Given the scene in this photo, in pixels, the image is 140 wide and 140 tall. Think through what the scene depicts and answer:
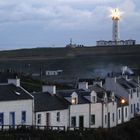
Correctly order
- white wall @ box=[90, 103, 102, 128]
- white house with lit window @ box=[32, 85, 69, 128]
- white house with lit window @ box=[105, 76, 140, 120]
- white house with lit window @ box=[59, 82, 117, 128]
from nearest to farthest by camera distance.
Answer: white house with lit window @ box=[32, 85, 69, 128], white house with lit window @ box=[59, 82, 117, 128], white wall @ box=[90, 103, 102, 128], white house with lit window @ box=[105, 76, 140, 120]

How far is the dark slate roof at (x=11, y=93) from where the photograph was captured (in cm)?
5700

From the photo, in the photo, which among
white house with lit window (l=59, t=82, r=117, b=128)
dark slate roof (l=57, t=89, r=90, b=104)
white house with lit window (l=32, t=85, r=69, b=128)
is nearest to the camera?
white house with lit window (l=32, t=85, r=69, b=128)

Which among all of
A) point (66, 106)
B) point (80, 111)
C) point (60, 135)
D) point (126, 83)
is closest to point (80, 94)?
point (80, 111)

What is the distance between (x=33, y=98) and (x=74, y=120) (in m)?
5.84

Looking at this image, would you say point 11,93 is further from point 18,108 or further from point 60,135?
point 60,135

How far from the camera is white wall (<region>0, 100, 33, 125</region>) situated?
183 feet

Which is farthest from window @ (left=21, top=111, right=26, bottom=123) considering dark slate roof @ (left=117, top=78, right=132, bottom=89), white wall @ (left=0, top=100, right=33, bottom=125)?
dark slate roof @ (left=117, top=78, right=132, bottom=89)

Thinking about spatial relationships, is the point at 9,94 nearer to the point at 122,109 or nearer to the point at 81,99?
the point at 81,99

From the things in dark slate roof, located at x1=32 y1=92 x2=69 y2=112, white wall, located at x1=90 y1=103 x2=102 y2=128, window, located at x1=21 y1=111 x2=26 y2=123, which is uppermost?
dark slate roof, located at x1=32 y1=92 x2=69 y2=112

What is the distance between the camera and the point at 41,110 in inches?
2330

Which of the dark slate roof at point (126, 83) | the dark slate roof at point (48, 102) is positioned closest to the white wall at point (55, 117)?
the dark slate roof at point (48, 102)

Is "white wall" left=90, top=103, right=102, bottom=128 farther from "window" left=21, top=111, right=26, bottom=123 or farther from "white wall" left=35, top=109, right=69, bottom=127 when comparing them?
"window" left=21, top=111, right=26, bottom=123

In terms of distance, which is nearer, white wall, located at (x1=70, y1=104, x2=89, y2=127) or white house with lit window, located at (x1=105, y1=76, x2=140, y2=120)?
white wall, located at (x1=70, y1=104, x2=89, y2=127)

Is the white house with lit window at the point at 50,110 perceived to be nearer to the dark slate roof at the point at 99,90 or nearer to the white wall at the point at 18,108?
the white wall at the point at 18,108
